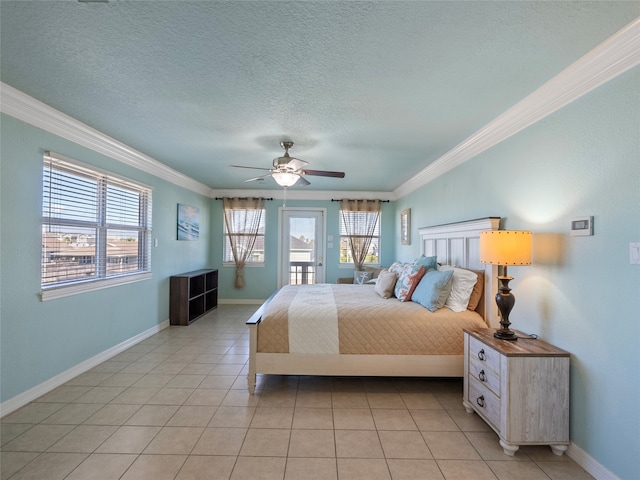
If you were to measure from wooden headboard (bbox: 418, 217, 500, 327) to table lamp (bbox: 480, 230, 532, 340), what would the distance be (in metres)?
0.53

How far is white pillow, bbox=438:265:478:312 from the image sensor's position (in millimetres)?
2754

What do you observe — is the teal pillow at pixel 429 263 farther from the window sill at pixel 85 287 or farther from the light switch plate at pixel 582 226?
the window sill at pixel 85 287

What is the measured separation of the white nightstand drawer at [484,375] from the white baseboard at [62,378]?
3.60m

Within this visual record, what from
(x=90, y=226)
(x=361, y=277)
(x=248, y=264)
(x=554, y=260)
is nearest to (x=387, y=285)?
(x=554, y=260)

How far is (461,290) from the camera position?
281 centimetres

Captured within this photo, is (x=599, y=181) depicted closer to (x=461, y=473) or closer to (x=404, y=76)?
(x=404, y=76)

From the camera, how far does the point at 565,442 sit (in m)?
1.86

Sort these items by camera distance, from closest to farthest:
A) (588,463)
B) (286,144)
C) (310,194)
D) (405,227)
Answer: (588,463) → (286,144) → (405,227) → (310,194)

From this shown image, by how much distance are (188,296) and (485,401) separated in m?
4.25

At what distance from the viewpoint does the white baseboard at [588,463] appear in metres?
1.64

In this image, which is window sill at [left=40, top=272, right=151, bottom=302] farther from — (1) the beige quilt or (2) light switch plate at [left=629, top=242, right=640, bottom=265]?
(2) light switch plate at [left=629, top=242, right=640, bottom=265]

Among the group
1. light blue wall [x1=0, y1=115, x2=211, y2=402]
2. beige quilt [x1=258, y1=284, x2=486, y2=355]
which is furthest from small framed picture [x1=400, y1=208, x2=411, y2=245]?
light blue wall [x1=0, y1=115, x2=211, y2=402]

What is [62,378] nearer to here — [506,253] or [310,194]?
[506,253]

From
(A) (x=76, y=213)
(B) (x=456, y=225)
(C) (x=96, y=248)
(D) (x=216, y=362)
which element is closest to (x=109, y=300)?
(C) (x=96, y=248)
